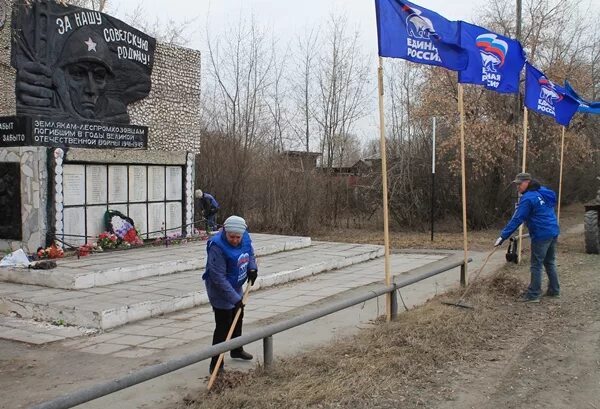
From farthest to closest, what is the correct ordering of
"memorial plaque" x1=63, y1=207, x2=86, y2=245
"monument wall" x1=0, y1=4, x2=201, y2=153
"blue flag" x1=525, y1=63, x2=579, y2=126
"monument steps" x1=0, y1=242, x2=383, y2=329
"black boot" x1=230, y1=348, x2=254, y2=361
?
"monument wall" x1=0, y1=4, x2=201, y2=153 → "blue flag" x1=525, y1=63, x2=579, y2=126 → "memorial plaque" x1=63, y1=207, x2=86, y2=245 → "monument steps" x1=0, y1=242, x2=383, y2=329 → "black boot" x1=230, y1=348, x2=254, y2=361

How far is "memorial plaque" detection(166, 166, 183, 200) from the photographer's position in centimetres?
1423

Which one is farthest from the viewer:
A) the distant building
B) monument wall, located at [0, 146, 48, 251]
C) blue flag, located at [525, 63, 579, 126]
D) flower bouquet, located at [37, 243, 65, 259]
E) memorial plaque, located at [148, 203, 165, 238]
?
the distant building

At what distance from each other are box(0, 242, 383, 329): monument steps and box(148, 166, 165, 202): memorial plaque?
134 inches

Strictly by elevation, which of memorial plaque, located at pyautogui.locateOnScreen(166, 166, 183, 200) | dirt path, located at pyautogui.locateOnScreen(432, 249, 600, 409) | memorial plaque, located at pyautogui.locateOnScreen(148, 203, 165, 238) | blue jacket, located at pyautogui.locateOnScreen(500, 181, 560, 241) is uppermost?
memorial plaque, located at pyautogui.locateOnScreen(166, 166, 183, 200)

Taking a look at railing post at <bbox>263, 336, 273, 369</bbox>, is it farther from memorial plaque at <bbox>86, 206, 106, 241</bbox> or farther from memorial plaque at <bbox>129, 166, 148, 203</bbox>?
memorial plaque at <bbox>129, 166, 148, 203</bbox>

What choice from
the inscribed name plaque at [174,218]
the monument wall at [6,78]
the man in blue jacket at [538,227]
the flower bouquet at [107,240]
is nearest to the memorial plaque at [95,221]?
the flower bouquet at [107,240]

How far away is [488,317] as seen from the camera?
7.33m

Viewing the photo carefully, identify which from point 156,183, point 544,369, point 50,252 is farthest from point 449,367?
point 156,183

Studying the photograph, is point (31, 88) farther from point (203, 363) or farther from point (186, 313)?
point (203, 363)

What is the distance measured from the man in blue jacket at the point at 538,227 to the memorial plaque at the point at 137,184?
811 centimetres

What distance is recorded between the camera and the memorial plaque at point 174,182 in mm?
14234

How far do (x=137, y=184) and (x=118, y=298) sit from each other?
5.38m

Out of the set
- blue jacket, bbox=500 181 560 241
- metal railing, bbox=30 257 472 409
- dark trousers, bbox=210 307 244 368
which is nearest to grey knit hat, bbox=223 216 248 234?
dark trousers, bbox=210 307 244 368

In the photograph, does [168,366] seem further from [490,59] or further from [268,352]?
[490,59]
